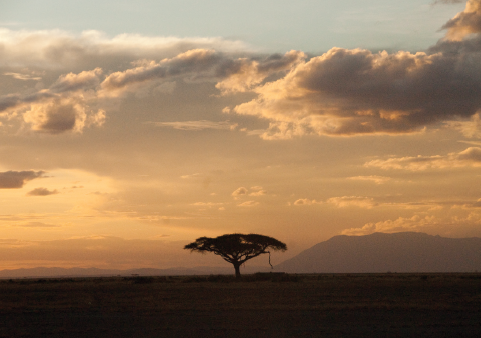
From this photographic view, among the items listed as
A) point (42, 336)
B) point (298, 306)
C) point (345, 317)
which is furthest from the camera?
point (298, 306)

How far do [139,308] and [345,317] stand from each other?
37.3ft

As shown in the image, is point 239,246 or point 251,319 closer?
point 251,319

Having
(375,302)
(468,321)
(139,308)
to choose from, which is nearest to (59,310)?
(139,308)

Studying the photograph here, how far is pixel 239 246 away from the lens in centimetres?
7800

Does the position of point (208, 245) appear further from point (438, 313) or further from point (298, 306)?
point (438, 313)

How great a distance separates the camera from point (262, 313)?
2484 cm

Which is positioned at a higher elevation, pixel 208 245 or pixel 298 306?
pixel 208 245

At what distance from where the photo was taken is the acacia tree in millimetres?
78137

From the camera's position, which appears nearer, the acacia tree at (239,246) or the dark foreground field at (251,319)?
the dark foreground field at (251,319)

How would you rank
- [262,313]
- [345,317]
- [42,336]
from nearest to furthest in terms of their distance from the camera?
[42,336] < [345,317] < [262,313]

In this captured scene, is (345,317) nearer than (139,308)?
Yes

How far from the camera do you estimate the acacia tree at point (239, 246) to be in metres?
78.1

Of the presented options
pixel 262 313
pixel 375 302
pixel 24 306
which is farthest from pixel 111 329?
pixel 375 302

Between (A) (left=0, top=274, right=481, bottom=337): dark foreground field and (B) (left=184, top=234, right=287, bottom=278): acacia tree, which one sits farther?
(B) (left=184, top=234, right=287, bottom=278): acacia tree
